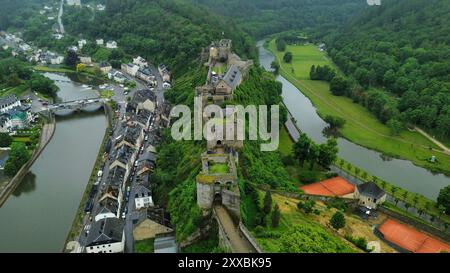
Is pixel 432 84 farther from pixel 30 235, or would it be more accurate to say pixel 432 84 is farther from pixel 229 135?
pixel 30 235

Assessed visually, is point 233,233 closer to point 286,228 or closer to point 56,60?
point 286,228

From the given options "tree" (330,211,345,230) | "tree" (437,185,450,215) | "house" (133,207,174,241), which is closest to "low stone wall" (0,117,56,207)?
"house" (133,207,174,241)

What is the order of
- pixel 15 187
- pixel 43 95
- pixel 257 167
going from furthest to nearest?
pixel 43 95 → pixel 15 187 → pixel 257 167

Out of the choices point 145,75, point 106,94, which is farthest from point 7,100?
point 145,75

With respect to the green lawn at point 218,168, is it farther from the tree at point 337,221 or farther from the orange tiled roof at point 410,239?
the orange tiled roof at point 410,239

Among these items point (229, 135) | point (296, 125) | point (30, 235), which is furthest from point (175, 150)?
point (296, 125)
